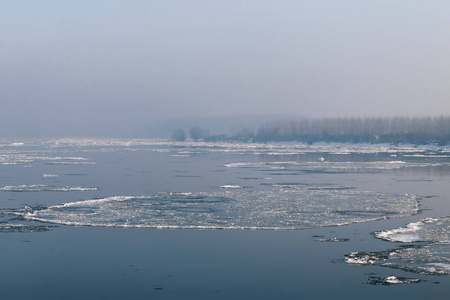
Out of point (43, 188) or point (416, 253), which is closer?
point (416, 253)

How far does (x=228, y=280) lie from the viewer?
363 inches

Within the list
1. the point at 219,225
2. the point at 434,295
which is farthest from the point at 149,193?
the point at 434,295

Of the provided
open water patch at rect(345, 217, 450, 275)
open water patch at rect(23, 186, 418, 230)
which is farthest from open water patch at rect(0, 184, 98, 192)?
open water patch at rect(345, 217, 450, 275)

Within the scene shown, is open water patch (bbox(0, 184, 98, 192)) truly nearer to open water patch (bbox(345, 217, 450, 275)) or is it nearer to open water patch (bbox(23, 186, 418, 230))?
open water patch (bbox(23, 186, 418, 230))

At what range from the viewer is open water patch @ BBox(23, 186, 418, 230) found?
14648mm

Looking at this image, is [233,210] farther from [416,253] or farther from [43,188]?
[43,188]

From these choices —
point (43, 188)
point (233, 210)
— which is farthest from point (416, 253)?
point (43, 188)

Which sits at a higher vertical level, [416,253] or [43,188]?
[43,188]

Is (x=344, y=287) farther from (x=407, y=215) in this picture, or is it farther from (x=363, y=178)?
(x=363, y=178)

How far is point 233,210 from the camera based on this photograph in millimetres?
16953

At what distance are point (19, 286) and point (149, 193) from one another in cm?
1298

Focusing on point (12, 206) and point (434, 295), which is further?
point (12, 206)

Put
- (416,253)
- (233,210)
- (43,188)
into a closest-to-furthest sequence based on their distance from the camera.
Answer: (416,253)
(233,210)
(43,188)

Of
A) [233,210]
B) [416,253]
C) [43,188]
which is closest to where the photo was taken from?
[416,253]
